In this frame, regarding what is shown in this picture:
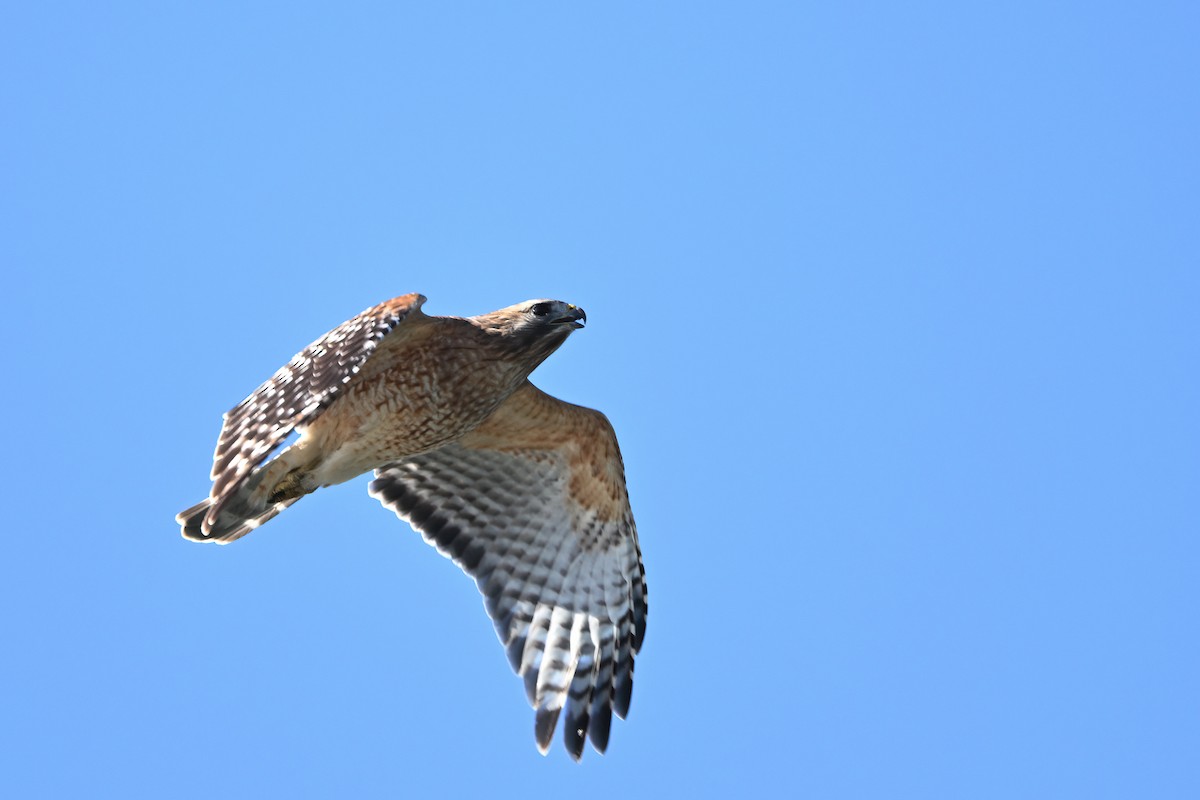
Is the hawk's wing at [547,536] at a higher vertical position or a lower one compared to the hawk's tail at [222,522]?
higher

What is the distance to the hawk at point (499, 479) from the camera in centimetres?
1059

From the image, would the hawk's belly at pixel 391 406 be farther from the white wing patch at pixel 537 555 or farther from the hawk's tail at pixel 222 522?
the white wing patch at pixel 537 555

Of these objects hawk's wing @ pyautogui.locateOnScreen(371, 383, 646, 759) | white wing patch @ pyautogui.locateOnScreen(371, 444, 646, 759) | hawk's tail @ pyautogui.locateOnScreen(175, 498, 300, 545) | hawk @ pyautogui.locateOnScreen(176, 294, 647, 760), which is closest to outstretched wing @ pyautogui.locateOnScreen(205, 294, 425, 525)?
hawk @ pyautogui.locateOnScreen(176, 294, 647, 760)

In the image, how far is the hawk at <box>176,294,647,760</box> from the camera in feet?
34.7

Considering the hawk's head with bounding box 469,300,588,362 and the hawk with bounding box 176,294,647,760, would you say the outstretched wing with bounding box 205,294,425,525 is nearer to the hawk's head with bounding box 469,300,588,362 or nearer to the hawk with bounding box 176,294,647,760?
the hawk with bounding box 176,294,647,760

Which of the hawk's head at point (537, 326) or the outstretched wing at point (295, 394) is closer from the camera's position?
the outstretched wing at point (295, 394)

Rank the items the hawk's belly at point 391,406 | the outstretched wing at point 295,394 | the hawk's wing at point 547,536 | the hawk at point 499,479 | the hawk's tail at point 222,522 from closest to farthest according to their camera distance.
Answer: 1. the outstretched wing at point 295,394
2. the hawk's tail at point 222,522
3. the hawk at point 499,479
4. the hawk's belly at point 391,406
5. the hawk's wing at point 547,536

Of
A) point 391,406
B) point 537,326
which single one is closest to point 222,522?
point 391,406

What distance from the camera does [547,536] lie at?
39.8ft

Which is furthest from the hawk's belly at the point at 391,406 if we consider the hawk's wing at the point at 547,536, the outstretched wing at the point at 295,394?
the hawk's wing at the point at 547,536

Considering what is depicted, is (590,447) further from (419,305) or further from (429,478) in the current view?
(419,305)

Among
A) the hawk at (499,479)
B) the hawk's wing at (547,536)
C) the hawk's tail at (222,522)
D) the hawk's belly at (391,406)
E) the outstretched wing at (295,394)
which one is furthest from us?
the hawk's wing at (547,536)

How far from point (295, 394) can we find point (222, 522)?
1.28m

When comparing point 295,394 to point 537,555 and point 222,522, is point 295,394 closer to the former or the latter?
point 222,522
